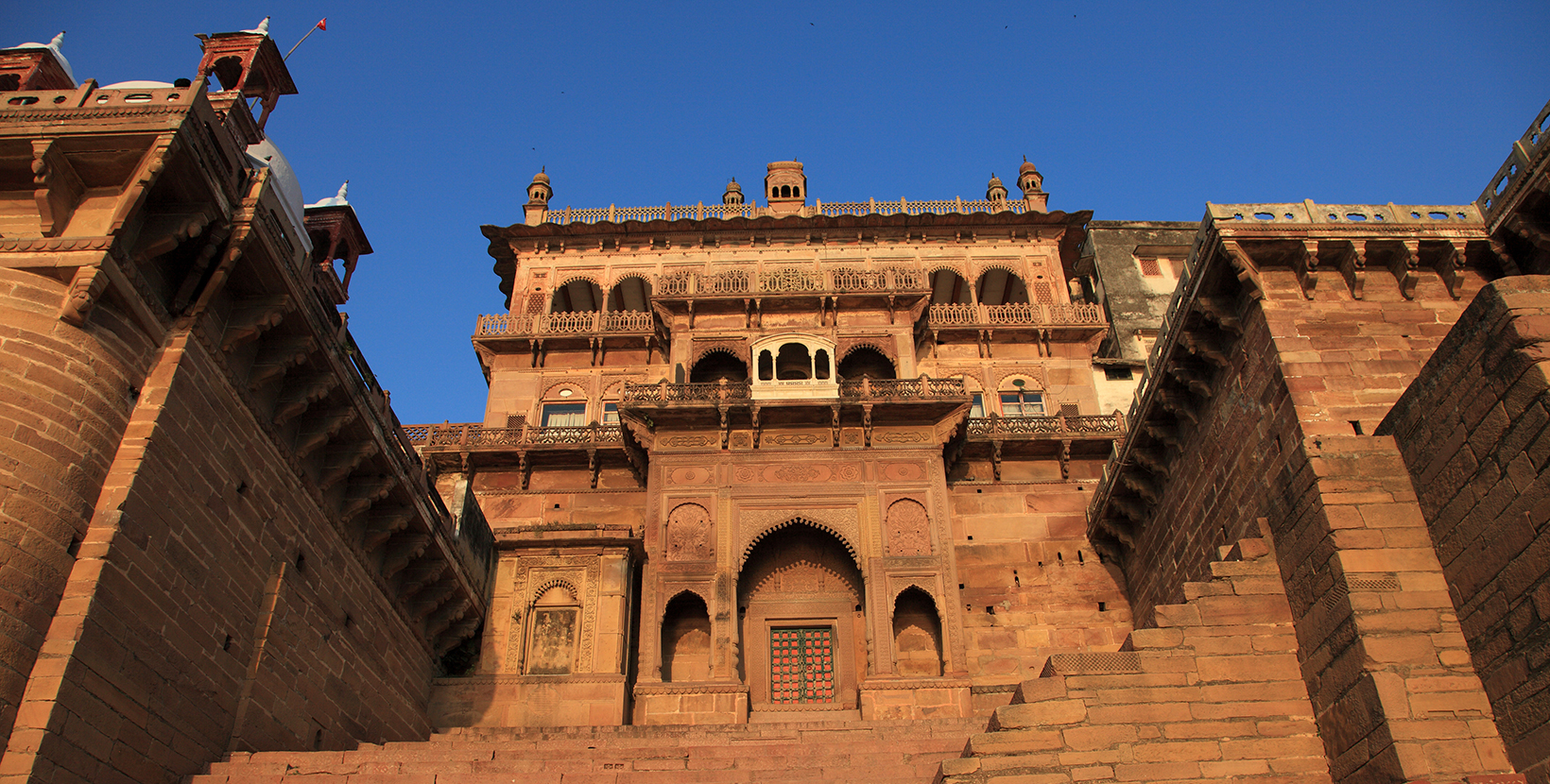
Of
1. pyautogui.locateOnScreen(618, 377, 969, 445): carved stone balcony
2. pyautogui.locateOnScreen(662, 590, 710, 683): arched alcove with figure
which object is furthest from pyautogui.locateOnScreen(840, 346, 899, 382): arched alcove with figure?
pyautogui.locateOnScreen(662, 590, 710, 683): arched alcove with figure

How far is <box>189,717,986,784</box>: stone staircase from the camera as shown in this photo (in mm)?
11430

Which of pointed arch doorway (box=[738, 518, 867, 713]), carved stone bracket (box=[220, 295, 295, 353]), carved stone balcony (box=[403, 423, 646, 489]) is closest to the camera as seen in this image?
carved stone bracket (box=[220, 295, 295, 353])

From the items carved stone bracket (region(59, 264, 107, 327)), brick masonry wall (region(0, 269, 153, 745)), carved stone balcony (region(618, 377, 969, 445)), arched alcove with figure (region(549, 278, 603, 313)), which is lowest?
brick masonry wall (region(0, 269, 153, 745))

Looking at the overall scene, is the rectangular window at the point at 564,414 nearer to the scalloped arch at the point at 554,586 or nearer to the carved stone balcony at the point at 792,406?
the carved stone balcony at the point at 792,406

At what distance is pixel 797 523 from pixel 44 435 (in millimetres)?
12152

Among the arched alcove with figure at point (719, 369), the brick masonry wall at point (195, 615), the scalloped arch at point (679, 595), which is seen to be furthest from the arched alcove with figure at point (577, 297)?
the brick masonry wall at point (195, 615)

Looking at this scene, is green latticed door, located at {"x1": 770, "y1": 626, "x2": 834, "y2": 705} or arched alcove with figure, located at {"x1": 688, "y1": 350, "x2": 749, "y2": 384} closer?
green latticed door, located at {"x1": 770, "y1": 626, "x2": 834, "y2": 705}

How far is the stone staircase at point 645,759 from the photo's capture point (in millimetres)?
11430

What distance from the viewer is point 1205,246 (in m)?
13.1

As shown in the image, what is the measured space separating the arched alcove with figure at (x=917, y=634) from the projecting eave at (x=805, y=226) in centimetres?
1149

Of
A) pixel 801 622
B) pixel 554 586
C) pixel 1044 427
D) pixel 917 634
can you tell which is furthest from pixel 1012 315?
pixel 554 586

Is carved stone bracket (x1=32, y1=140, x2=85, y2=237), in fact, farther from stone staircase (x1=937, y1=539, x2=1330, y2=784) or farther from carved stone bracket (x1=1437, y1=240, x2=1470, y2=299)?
carved stone bracket (x1=1437, y1=240, x2=1470, y2=299)

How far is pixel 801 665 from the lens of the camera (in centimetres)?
1902

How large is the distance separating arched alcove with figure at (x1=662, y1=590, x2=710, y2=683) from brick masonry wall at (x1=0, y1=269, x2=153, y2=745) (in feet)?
32.9
